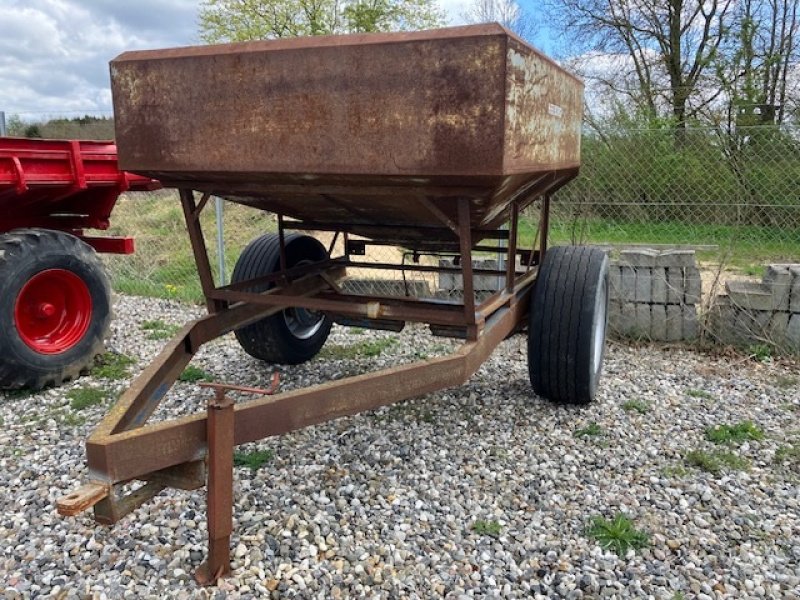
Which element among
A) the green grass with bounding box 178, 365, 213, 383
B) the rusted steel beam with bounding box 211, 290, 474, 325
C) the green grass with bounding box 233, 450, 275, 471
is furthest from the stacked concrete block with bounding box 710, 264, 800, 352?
the green grass with bounding box 178, 365, 213, 383

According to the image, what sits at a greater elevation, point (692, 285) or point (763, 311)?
point (692, 285)

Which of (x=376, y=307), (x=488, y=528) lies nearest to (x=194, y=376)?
(x=376, y=307)

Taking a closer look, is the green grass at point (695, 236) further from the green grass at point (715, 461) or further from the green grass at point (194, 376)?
the green grass at point (194, 376)

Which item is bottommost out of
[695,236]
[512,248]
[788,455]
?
[788,455]

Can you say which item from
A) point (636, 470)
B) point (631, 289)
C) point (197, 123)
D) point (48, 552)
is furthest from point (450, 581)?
point (631, 289)

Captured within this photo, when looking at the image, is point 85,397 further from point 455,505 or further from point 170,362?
point 455,505

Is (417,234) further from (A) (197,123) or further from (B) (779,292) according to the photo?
(B) (779,292)

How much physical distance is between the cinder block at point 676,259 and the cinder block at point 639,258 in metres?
0.05

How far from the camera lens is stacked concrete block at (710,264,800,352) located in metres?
5.29

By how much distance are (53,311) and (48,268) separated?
1.27 ft

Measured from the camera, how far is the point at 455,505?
3018mm

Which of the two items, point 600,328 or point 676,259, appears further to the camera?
point 676,259

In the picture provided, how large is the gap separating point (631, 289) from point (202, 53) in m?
4.23

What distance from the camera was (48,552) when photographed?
103 inches
